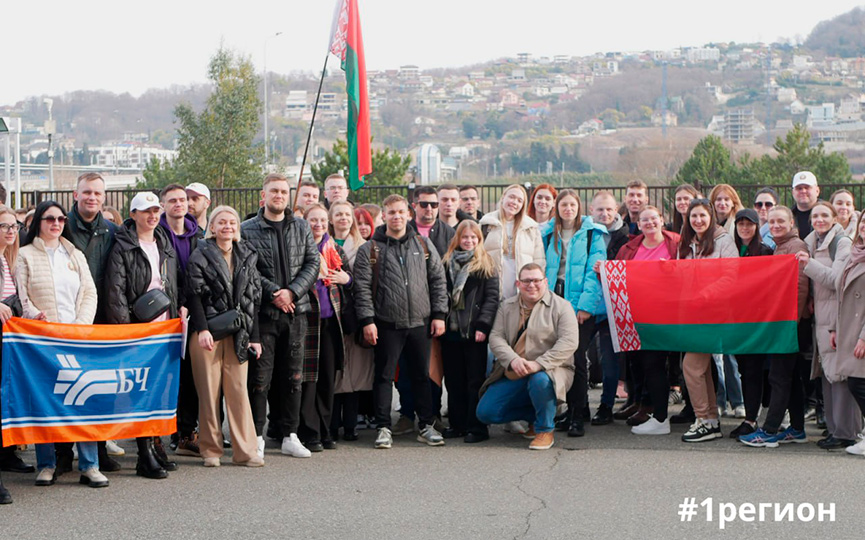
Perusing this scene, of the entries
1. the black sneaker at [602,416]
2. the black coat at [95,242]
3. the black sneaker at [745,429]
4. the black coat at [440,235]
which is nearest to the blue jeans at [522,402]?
the black sneaker at [602,416]

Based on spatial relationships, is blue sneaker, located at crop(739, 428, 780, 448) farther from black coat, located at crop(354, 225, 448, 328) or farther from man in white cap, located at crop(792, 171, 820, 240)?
black coat, located at crop(354, 225, 448, 328)

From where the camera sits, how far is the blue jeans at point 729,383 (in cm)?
972

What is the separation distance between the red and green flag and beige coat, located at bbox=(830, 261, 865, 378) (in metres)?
0.52

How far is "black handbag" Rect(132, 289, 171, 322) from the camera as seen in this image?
741cm

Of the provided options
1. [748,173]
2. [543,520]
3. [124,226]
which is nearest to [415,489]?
[543,520]

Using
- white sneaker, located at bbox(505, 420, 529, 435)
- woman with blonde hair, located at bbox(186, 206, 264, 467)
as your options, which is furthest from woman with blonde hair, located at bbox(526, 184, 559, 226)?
woman with blonde hair, located at bbox(186, 206, 264, 467)

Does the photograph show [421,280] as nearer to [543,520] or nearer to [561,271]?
[561,271]

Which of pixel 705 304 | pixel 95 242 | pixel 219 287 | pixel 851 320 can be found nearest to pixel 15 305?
pixel 95 242

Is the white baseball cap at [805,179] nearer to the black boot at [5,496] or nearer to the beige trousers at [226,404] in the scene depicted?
the beige trousers at [226,404]

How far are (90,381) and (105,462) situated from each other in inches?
27.3

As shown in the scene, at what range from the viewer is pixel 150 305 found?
7.42 m

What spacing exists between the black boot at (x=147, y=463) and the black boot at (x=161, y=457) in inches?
3.8

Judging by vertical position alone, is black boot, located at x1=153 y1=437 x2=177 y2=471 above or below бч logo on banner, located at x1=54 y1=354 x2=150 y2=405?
below

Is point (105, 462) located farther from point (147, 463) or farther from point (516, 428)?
point (516, 428)
